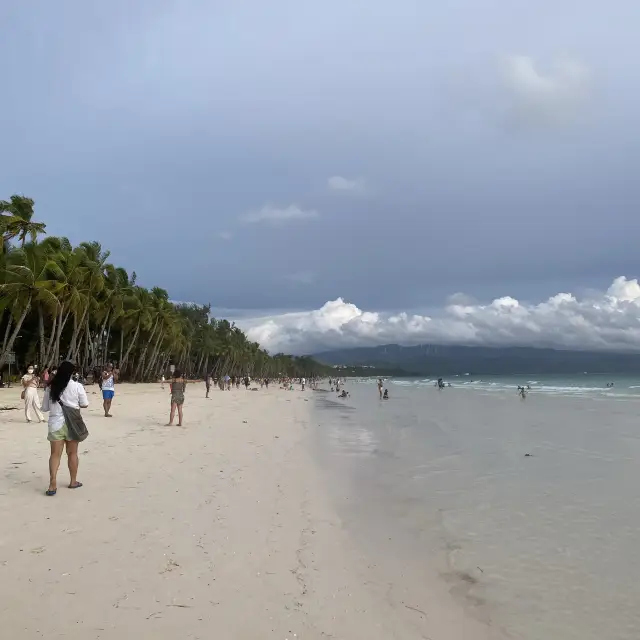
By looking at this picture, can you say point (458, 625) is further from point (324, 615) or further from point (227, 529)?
point (227, 529)

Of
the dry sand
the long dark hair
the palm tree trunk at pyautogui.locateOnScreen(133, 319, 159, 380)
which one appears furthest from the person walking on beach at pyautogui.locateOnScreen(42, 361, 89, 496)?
the palm tree trunk at pyautogui.locateOnScreen(133, 319, 159, 380)

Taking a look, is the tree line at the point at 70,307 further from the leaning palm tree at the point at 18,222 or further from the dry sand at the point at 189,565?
the dry sand at the point at 189,565

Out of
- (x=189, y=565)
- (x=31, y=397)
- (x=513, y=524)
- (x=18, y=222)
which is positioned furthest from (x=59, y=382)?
(x=18, y=222)

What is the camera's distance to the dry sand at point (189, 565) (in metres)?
4.07

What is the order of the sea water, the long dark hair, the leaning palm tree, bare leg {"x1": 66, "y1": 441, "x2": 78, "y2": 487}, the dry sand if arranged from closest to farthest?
1. the dry sand
2. the sea water
3. the long dark hair
4. bare leg {"x1": 66, "y1": 441, "x2": 78, "y2": 487}
5. the leaning palm tree

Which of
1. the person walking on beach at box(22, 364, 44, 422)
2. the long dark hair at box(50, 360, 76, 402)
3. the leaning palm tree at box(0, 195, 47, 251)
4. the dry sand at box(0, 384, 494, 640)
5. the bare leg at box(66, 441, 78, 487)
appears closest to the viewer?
the dry sand at box(0, 384, 494, 640)

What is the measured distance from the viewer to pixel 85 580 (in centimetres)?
464

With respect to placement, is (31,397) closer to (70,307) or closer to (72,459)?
(72,459)

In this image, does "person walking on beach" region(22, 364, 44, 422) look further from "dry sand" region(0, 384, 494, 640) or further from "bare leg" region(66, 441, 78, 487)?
"bare leg" region(66, 441, 78, 487)

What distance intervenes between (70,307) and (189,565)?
38.6 meters

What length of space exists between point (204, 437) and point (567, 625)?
11.6m

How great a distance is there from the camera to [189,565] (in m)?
5.12

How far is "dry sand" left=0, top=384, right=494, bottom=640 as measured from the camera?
4066mm

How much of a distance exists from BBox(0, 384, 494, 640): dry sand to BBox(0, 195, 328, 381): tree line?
2722 centimetres
